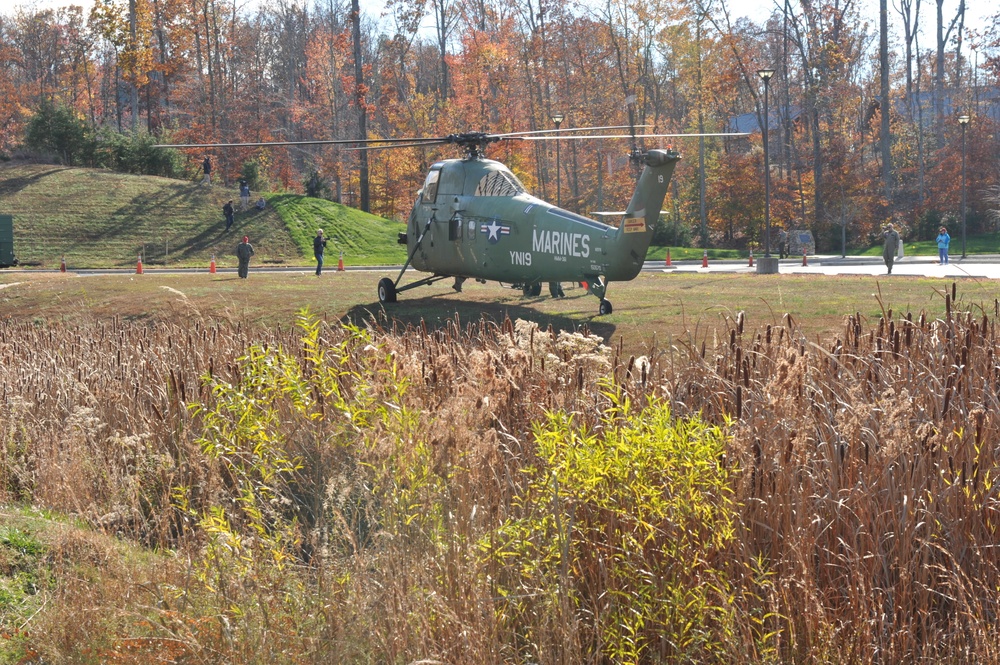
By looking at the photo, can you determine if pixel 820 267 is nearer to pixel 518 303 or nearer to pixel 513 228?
pixel 518 303

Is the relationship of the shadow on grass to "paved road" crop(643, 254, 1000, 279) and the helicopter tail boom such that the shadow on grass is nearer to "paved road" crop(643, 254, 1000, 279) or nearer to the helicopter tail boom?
the helicopter tail boom

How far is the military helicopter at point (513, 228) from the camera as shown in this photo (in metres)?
14.4

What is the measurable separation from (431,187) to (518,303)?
2.72 meters

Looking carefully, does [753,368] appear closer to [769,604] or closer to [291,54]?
[769,604]

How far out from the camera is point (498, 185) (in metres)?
16.8

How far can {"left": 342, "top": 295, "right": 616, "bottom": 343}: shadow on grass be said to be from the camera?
13.8 metres

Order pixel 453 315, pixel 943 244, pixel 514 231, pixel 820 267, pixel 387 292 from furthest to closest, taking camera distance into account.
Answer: pixel 820 267 < pixel 943 244 < pixel 387 292 < pixel 514 231 < pixel 453 315

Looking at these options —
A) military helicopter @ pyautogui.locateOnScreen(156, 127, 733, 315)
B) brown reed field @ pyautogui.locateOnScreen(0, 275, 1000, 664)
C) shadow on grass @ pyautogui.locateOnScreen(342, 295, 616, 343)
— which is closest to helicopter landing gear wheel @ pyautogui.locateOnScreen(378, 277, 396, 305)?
military helicopter @ pyautogui.locateOnScreen(156, 127, 733, 315)

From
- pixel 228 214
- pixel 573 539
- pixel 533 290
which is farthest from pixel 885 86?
pixel 573 539

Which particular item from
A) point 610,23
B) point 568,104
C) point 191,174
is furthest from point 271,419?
point 568,104

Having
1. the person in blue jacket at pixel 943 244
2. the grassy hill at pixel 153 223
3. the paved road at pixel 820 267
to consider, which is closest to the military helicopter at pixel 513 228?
the paved road at pixel 820 267

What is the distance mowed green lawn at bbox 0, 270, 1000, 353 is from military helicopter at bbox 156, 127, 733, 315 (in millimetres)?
564

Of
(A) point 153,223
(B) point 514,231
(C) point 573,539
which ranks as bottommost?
(C) point 573,539

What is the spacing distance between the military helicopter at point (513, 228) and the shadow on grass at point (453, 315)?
0.52m
